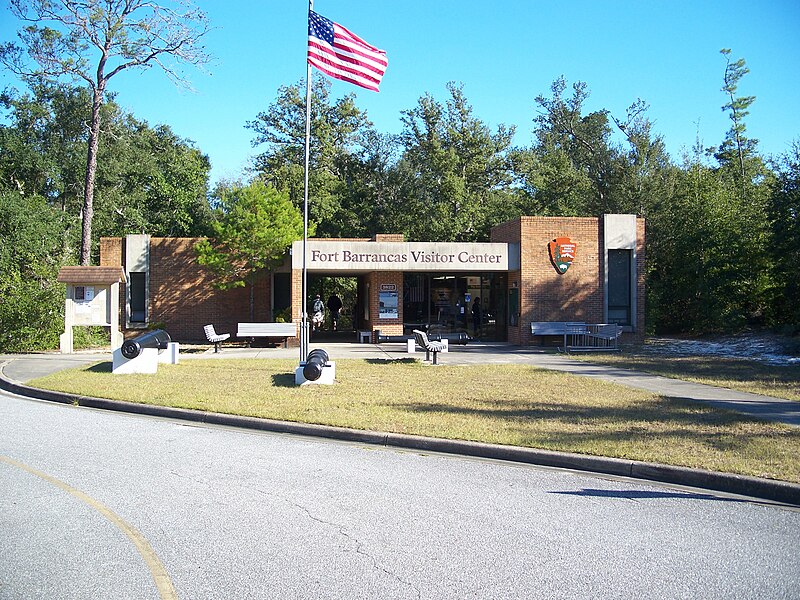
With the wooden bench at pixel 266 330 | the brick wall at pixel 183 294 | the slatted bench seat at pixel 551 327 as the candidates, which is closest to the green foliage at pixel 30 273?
the brick wall at pixel 183 294

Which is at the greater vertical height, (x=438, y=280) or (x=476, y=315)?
(x=438, y=280)

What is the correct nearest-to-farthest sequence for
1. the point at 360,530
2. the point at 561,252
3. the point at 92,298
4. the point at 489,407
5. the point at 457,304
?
the point at 360,530 < the point at 489,407 < the point at 92,298 < the point at 561,252 < the point at 457,304

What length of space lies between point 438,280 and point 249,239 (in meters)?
7.41

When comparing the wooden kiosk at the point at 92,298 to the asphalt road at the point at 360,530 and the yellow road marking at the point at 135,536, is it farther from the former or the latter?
the yellow road marking at the point at 135,536

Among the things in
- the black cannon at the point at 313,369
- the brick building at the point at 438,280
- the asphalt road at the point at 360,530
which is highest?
the brick building at the point at 438,280

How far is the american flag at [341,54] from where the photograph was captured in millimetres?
15711

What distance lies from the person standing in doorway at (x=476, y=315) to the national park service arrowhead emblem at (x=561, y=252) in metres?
3.75

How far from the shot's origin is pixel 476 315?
1102 inches

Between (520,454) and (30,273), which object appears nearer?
(520,454)

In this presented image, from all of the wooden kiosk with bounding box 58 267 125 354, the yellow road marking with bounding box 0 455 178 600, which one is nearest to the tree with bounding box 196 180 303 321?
the wooden kiosk with bounding box 58 267 125 354

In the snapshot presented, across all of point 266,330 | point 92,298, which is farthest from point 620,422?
point 92,298

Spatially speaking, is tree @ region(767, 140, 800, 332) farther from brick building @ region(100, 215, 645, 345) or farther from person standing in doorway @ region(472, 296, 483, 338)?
person standing in doorway @ region(472, 296, 483, 338)

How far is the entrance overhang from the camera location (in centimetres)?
2452

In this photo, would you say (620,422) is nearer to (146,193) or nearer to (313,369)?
(313,369)
